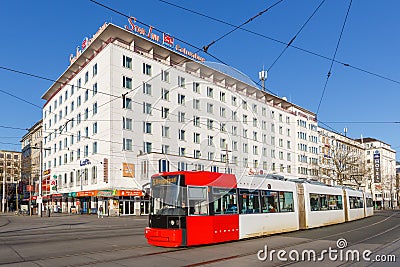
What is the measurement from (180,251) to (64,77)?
5833 centimetres

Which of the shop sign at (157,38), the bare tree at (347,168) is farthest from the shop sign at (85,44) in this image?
the bare tree at (347,168)

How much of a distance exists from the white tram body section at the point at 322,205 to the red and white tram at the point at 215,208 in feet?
6.64

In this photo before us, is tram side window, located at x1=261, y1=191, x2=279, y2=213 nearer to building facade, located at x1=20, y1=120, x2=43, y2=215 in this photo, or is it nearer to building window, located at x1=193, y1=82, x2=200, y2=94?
building window, located at x1=193, y1=82, x2=200, y2=94

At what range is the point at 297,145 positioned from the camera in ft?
254

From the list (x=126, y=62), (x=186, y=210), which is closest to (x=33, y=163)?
(x=126, y=62)

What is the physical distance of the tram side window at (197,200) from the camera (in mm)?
13204

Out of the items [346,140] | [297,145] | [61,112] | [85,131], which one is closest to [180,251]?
[85,131]

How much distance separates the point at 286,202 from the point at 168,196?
827cm

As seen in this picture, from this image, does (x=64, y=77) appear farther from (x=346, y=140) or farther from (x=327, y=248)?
(x=346, y=140)

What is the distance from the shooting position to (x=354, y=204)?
1236 inches

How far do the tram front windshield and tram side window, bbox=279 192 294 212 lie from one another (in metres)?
7.28

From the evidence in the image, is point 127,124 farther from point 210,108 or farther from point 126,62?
point 210,108

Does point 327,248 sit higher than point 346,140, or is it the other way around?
point 346,140

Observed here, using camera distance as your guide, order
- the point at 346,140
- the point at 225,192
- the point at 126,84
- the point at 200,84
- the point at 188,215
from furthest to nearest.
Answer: the point at 346,140 < the point at 126,84 < the point at 225,192 < the point at 188,215 < the point at 200,84
